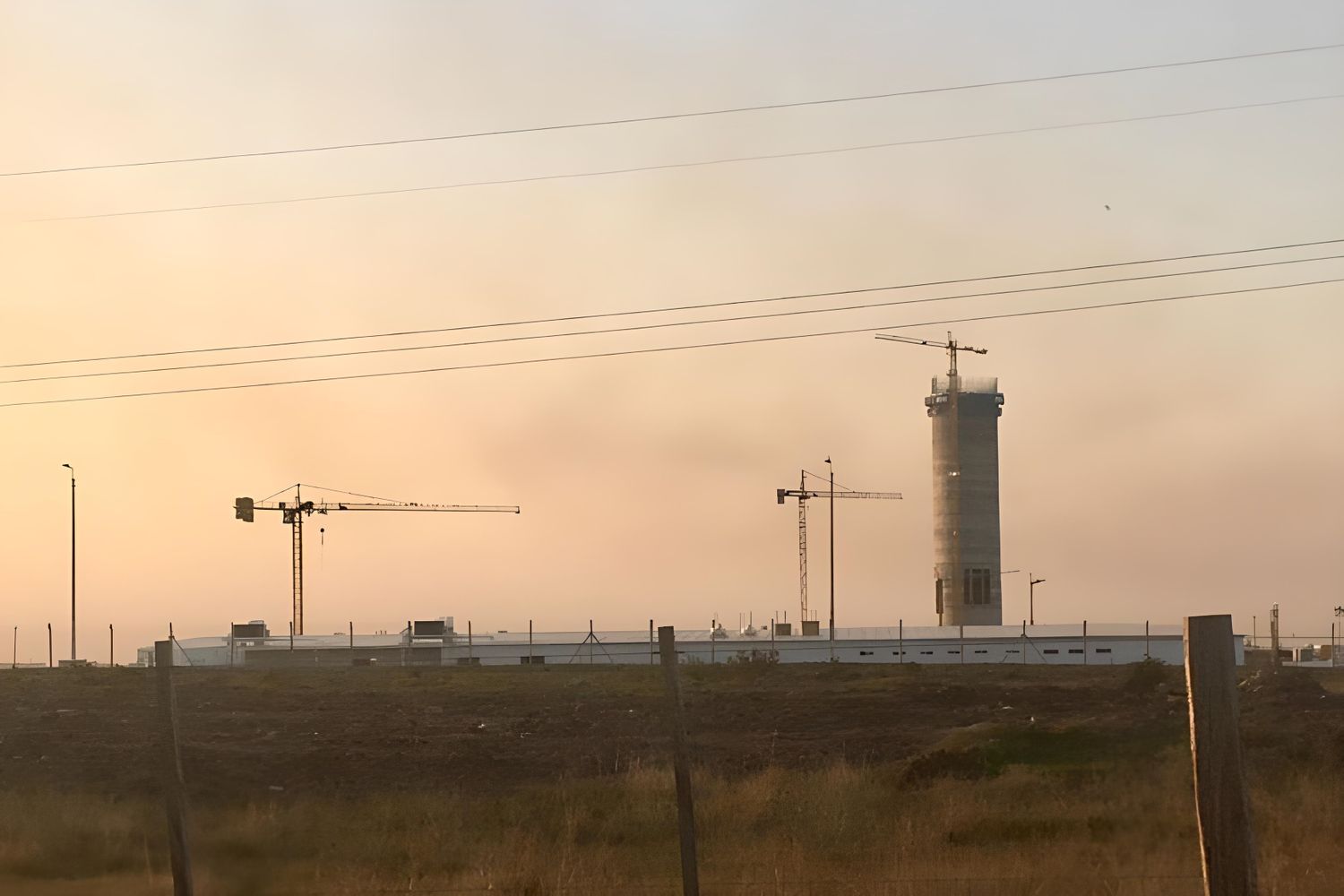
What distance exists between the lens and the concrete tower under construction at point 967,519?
148 metres

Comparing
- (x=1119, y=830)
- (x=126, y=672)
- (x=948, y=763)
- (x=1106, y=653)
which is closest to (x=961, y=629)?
(x=1106, y=653)

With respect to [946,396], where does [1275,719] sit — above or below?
below

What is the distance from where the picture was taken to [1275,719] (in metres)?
37.9

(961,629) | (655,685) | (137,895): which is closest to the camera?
Result: (137,895)

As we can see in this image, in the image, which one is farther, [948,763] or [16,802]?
[948,763]

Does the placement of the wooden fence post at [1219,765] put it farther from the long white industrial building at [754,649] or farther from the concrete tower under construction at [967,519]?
the concrete tower under construction at [967,519]

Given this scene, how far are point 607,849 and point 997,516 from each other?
132 metres

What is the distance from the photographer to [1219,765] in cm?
843

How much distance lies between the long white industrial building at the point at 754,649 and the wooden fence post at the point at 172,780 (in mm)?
75573

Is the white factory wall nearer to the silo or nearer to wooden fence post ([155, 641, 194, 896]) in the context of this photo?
the silo

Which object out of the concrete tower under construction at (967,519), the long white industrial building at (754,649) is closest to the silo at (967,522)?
the concrete tower under construction at (967,519)

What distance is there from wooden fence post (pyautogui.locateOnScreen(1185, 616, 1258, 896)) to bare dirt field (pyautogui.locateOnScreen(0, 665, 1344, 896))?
6.89 meters

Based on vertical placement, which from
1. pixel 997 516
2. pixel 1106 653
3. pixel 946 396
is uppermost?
pixel 946 396

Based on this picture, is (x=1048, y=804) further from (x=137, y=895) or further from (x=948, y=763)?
(x=137, y=895)
